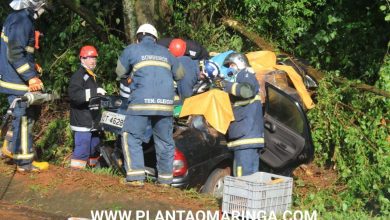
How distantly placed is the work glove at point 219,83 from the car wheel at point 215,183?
A: 3.62ft

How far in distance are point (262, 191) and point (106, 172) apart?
278cm

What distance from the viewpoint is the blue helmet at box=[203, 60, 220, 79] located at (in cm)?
902

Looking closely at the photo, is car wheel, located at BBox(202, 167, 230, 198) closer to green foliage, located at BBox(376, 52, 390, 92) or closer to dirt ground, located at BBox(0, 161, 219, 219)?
dirt ground, located at BBox(0, 161, 219, 219)

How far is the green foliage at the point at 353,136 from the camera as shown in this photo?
9156 mm

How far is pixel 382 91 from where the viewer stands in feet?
32.4

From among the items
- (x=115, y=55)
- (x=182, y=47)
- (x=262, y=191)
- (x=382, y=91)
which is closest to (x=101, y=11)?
(x=115, y=55)

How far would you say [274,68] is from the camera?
9719 mm

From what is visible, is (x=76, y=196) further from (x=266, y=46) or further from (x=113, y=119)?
(x=266, y=46)

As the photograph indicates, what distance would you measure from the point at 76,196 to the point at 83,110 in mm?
2168

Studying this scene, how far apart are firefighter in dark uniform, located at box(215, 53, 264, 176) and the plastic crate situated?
122 centimetres

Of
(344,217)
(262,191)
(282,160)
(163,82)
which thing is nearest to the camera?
(262,191)

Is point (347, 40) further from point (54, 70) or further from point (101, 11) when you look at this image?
point (54, 70)

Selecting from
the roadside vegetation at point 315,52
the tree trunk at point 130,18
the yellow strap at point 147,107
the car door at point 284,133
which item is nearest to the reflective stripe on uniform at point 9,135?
the yellow strap at point 147,107

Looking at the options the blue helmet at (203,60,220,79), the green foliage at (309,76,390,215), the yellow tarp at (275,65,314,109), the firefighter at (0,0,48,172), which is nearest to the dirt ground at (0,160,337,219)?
the firefighter at (0,0,48,172)
